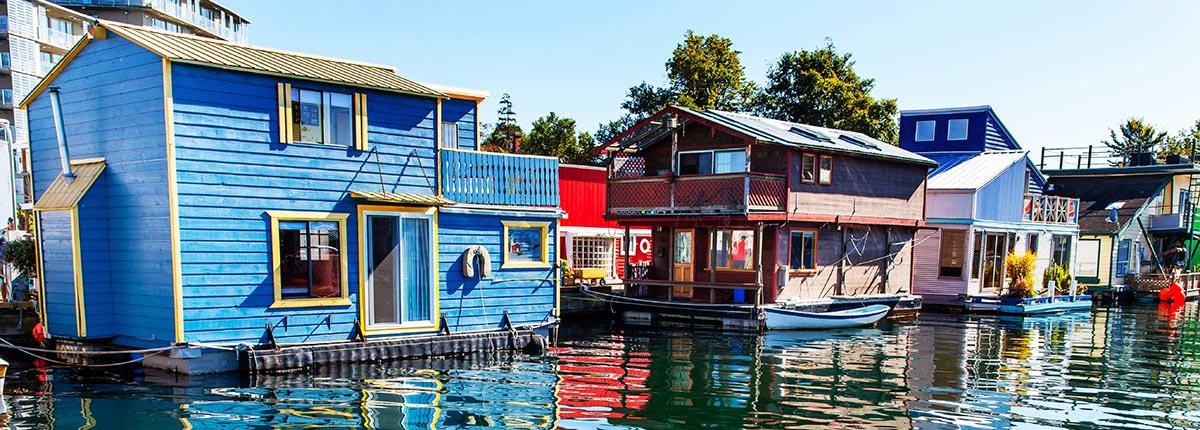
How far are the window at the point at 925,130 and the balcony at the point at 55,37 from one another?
5670 centimetres

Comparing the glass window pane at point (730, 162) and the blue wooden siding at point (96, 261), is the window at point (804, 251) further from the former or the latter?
the blue wooden siding at point (96, 261)

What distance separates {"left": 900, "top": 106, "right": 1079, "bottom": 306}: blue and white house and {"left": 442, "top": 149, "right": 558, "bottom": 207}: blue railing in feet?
60.1

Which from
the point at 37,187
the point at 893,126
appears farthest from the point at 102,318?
the point at 893,126

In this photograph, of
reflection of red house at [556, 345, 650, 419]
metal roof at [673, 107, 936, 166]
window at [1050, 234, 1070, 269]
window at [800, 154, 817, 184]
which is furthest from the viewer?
window at [1050, 234, 1070, 269]

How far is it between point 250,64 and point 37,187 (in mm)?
5881

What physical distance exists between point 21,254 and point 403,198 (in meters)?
8.29

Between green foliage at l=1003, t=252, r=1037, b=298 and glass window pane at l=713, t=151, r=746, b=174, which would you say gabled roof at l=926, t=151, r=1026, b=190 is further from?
glass window pane at l=713, t=151, r=746, b=174

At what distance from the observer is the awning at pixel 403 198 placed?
48.8 feet

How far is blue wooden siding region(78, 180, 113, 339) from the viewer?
14.2 m

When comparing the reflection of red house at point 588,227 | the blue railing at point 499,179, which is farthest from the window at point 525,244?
the reflection of red house at point 588,227

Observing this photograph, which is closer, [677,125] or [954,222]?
[677,125]

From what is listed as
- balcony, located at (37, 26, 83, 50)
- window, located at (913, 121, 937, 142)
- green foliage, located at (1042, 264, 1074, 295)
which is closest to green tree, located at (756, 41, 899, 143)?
window, located at (913, 121, 937, 142)

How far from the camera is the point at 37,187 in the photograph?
1577cm

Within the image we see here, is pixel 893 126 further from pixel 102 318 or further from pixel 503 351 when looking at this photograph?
pixel 102 318
